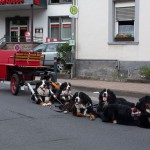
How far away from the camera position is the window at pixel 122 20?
717 inches

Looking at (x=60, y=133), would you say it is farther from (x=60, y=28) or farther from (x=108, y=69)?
(x=60, y=28)

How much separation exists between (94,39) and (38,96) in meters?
7.65

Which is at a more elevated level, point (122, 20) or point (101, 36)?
point (122, 20)

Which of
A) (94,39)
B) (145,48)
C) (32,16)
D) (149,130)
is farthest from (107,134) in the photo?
(32,16)

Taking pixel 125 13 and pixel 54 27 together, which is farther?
pixel 54 27

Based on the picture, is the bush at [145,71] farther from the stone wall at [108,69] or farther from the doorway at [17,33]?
the doorway at [17,33]

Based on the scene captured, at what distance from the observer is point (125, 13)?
18.5 meters

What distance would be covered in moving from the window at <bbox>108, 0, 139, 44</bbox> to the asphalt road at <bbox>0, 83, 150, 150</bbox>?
8.18m

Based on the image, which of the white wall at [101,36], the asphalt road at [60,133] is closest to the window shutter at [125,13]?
the white wall at [101,36]

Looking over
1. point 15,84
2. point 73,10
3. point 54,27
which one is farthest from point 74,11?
point 54,27

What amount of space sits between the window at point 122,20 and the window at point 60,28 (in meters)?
16.7

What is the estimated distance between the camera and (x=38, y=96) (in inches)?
480

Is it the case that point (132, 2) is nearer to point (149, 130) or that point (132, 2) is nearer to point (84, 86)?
point (84, 86)

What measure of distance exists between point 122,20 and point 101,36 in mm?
1172
